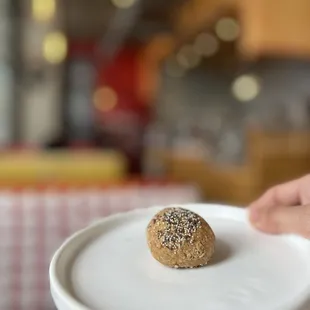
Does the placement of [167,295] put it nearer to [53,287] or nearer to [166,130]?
[53,287]

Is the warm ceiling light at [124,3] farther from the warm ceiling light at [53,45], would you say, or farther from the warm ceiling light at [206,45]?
the warm ceiling light at [53,45]

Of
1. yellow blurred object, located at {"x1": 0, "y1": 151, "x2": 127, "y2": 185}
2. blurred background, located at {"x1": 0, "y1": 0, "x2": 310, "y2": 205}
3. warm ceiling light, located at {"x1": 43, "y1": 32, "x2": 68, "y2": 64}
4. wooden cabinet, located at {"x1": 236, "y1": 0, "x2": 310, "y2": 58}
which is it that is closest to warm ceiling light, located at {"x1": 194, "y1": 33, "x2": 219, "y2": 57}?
blurred background, located at {"x1": 0, "y1": 0, "x2": 310, "y2": 205}

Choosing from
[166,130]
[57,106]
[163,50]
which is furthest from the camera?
[57,106]

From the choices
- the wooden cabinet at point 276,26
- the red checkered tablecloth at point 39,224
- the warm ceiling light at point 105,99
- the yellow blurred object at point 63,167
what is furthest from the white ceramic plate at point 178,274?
the warm ceiling light at point 105,99

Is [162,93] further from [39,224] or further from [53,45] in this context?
[39,224]

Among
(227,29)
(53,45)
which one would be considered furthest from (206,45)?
(53,45)

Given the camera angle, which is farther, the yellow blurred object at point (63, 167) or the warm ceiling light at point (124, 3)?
the warm ceiling light at point (124, 3)

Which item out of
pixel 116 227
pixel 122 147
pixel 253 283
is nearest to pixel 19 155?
pixel 122 147
